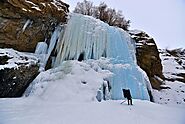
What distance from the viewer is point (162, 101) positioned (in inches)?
361

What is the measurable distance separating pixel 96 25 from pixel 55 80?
2.76 m

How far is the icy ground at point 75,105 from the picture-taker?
329cm

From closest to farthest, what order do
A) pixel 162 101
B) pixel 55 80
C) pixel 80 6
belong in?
pixel 55 80, pixel 162 101, pixel 80 6

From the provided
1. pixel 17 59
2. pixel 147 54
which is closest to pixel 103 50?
pixel 17 59

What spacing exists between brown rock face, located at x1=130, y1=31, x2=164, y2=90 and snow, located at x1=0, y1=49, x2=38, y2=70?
4.42 m

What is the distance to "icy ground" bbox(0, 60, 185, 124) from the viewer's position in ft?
10.8

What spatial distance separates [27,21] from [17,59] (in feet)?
4.36

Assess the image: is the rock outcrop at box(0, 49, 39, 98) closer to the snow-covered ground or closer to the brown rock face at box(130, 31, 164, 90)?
the brown rock face at box(130, 31, 164, 90)

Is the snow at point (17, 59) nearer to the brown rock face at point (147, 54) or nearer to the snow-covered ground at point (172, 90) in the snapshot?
the brown rock face at point (147, 54)

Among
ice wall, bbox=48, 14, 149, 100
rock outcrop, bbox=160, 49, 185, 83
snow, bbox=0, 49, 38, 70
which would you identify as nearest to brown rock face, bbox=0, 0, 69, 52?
snow, bbox=0, 49, 38, 70

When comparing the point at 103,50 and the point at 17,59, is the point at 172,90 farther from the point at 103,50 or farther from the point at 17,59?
the point at 17,59

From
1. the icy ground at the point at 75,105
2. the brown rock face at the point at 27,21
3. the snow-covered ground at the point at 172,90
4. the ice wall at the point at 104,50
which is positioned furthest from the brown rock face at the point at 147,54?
the brown rock face at the point at 27,21

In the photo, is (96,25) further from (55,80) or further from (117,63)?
(55,80)

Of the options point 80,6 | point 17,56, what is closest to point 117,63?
point 17,56
